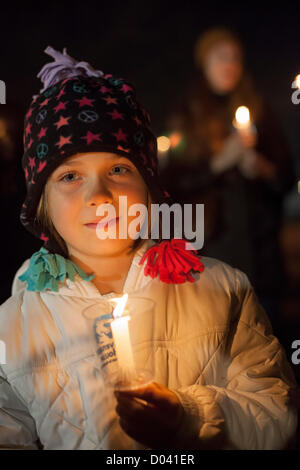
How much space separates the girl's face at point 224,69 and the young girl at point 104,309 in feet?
1.39

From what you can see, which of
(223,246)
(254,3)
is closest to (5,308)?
(223,246)

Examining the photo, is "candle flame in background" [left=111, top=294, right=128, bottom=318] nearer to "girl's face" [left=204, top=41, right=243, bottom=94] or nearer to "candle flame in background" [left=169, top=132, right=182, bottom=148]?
"candle flame in background" [left=169, top=132, right=182, bottom=148]

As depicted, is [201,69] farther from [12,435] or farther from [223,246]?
[12,435]

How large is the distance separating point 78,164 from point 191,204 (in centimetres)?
56

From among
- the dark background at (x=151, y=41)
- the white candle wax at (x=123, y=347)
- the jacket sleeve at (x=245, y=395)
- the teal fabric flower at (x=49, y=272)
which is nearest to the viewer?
the white candle wax at (x=123, y=347)

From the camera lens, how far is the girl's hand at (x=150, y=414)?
0.74 m

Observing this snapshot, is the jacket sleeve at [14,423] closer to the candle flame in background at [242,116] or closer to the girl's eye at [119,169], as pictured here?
the girl's eye at [119,169]

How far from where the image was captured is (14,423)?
881 millimetres

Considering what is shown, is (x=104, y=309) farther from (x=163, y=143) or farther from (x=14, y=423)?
(x=163, y=143)

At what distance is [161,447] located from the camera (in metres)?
0.84

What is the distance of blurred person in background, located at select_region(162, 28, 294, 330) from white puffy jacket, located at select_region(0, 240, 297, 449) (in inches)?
19.8

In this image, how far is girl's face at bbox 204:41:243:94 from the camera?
1336 mm

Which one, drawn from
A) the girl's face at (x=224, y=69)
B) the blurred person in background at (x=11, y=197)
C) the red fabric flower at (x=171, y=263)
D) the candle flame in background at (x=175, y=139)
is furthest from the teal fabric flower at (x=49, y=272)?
the girl's face at (x=224, y=69)
